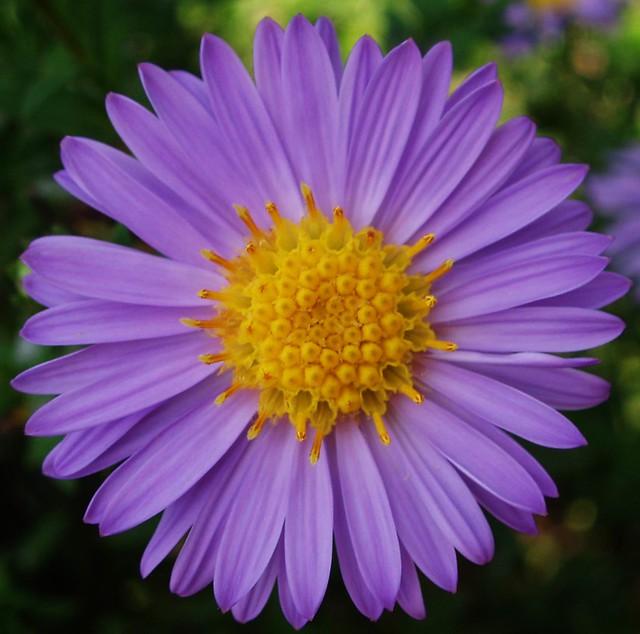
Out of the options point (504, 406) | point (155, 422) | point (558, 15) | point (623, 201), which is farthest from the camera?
point (558, 15)

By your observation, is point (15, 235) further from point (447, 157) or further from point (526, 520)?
point (526, 520)

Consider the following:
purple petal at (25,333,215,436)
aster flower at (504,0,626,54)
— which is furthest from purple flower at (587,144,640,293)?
purple petal at (25,333,215,436)

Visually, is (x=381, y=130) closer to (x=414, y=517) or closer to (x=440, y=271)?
(x=440, y=271)

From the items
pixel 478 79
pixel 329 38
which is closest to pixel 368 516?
pixel 478 79

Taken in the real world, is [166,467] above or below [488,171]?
below

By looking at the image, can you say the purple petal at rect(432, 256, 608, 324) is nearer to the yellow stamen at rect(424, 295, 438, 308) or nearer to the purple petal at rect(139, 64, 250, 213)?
the yellow stamen at rect(424, 295, 438, 308)

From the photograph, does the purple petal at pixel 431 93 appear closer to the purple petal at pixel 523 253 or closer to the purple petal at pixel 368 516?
the purple petal at pixel 523 253
